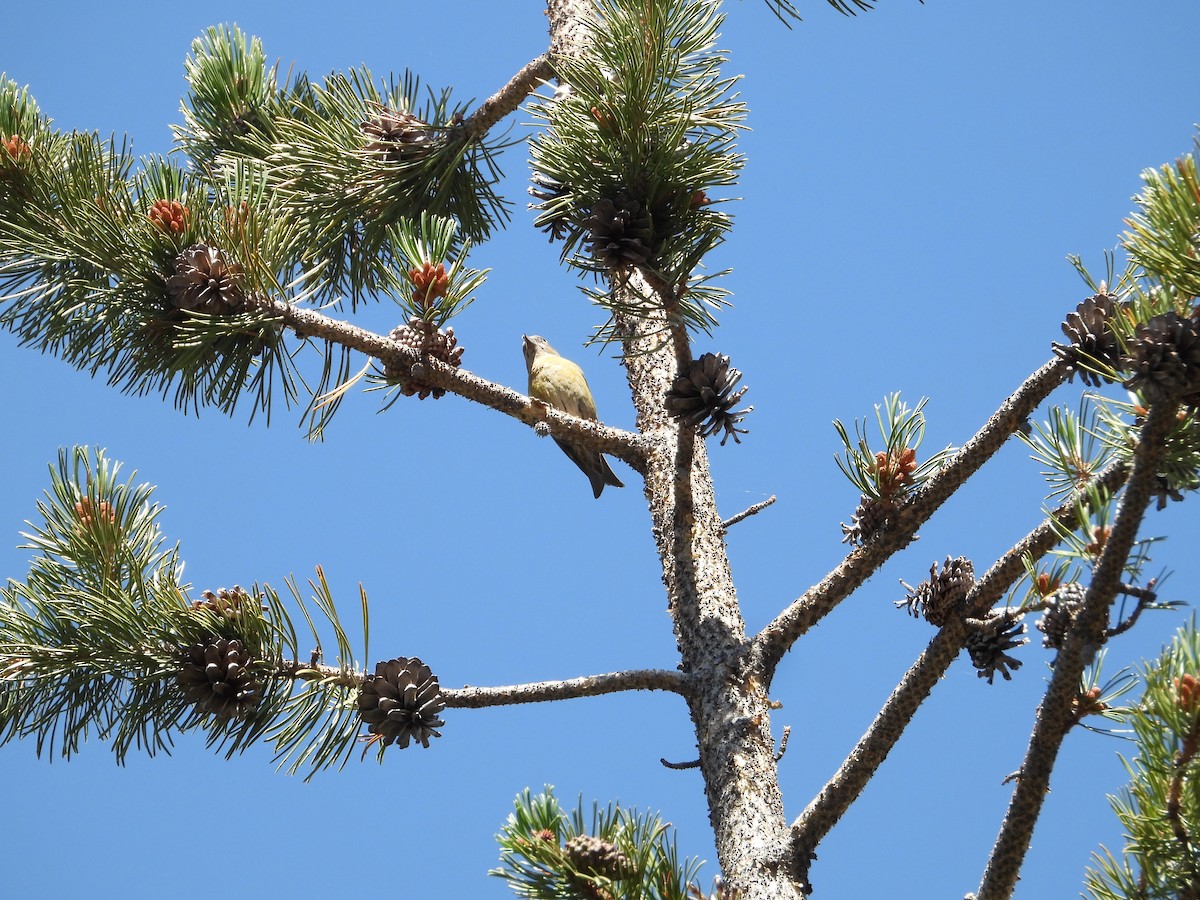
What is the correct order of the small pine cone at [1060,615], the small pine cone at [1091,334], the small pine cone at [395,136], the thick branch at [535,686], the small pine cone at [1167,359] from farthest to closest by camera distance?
the small pine cone at [395,136], the thick branch at [535,686], the small pine cone at [1091,334], the small pine cone at [1060,615], the small pine cone at [1167,359]

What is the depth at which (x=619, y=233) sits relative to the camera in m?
2.32

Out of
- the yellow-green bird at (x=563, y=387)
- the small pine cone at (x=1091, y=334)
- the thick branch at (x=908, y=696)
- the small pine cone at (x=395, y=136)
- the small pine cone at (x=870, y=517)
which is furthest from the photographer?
the yellow-green bird at (x=563, y=387)

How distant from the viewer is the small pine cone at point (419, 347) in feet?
8.74

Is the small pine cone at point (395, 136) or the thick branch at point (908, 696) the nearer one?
the thick branch at point (908, 696)

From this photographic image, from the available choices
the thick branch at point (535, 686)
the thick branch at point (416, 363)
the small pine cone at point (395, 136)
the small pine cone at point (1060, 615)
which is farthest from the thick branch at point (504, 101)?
the small pine cone at point (1060, 615)

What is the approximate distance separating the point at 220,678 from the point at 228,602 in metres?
0.17

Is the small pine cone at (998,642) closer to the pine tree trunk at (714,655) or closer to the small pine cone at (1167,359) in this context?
the pine tree trunk at (714,655)

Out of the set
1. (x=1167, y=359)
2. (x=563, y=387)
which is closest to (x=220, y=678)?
(x=1167, y=359)

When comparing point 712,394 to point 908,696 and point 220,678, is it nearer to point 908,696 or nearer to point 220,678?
point 908,696

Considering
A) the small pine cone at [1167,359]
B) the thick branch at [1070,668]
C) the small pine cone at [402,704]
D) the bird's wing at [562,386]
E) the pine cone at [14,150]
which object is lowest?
the thick branch at [1070,668]

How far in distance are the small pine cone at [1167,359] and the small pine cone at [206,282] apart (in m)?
1.95

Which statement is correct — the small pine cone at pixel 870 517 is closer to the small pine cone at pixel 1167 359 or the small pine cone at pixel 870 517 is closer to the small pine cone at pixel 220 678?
the small pine cone at pixel 1167 359

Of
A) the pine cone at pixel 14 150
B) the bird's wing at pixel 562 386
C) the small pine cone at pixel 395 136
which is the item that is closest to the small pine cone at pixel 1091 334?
the small pine cone at pixel 395 136

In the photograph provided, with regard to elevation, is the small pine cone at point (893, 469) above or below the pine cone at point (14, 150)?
below
